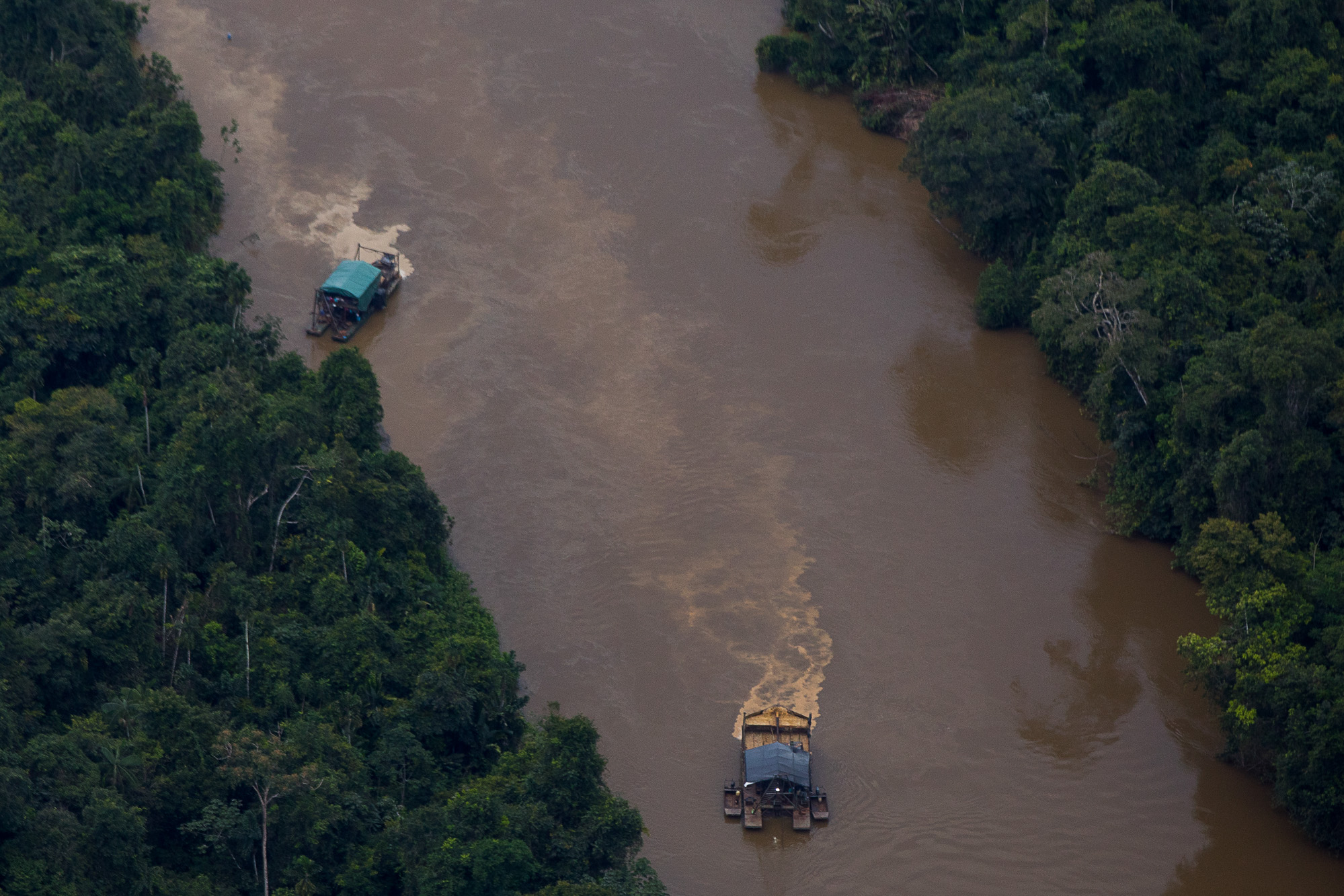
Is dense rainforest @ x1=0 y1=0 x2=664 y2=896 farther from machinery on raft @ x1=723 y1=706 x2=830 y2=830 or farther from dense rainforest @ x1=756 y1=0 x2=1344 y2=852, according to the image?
dense rainforest @ x1=756 y1=0 x2=1344 y2=852

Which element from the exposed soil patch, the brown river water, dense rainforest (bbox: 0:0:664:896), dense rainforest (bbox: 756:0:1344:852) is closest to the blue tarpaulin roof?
the brown river water

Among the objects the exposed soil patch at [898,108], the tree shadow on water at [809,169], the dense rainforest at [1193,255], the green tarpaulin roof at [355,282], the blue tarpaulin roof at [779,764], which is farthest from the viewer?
the exposed soil patch at [898,108]

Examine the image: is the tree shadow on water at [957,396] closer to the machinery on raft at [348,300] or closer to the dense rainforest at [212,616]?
the dense rainforest at [212,616]

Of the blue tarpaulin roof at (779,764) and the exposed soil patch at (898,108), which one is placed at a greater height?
the exposed soil patch at (898,108)

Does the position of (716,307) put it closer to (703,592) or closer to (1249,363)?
(703,592)

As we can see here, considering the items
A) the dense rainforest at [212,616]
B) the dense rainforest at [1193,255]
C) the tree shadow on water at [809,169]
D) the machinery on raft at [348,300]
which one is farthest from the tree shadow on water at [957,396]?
the machinery on raft at [348,300]

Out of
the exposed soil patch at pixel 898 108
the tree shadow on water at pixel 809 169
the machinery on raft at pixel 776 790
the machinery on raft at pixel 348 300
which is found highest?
the exposed soil patch at pixel 898 108

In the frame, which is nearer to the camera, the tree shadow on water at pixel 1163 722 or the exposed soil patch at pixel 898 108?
the tree shadow on water at pixel 1163 722

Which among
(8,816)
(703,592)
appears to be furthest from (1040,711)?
(8,816)
